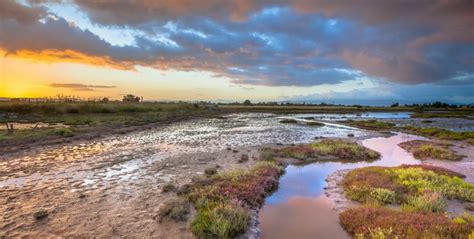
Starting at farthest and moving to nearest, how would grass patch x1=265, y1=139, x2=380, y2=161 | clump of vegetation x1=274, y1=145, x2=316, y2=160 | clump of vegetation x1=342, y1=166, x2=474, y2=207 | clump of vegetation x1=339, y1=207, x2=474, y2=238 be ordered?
grass patch x1=265, y1=139, x2=380, y2=161, clump of vegetation x1=274, y1=145, x2=316, y2=160, clump of vegetation x1=342, y1=166, x2=474, y2=207, clump of vegetation x1=339, y1=207, x2=474, y2=238

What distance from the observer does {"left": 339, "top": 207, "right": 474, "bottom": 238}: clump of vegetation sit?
347 inches

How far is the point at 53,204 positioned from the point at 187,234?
22.8 ft

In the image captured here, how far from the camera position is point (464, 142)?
1409 inches

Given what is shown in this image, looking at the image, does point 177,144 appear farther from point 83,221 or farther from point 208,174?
point 83,221

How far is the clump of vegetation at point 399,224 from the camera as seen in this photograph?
28.9 feet

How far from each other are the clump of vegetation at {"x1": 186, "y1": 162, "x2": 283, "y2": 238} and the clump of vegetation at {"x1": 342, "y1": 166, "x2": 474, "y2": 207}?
485 centimetres

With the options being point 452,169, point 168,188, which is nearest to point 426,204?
point 168,188

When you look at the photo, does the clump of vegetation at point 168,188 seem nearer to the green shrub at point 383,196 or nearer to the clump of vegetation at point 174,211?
the clump of vegetation at point 174,211

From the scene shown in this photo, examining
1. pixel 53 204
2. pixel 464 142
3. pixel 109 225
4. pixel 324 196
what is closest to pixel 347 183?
pixel 324 196

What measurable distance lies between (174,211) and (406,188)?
12502 mm

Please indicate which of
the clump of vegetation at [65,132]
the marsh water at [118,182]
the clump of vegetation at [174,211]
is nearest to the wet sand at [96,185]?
the marsh water at [118,182]

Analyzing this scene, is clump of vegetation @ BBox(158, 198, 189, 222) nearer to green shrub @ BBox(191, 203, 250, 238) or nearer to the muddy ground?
green shrub @ BBox(191, 203, 250, 238)

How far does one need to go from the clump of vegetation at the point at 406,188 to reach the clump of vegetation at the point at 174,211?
8625 mm

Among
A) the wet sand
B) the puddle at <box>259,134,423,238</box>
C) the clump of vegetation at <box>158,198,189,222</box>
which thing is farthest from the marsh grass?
the puddle at <box>259,134,423,238</box>
